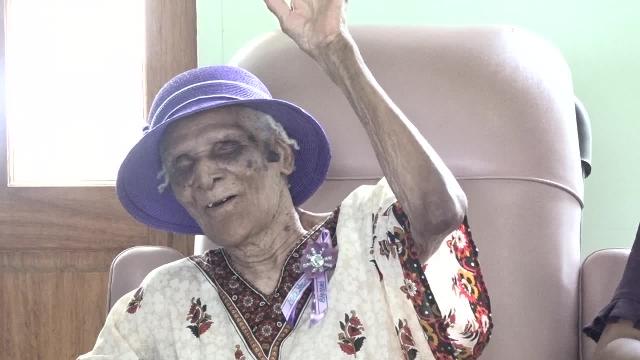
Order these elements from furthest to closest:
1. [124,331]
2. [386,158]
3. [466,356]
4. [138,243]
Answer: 1. [138,243]
2. [124,331]
3. [466,356]
4. [386,158]

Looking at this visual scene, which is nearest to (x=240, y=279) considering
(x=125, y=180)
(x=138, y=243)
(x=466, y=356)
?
(x=125, y=180)

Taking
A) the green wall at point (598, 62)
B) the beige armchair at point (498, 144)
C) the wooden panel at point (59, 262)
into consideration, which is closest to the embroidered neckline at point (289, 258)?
the beige armchair at point (498, 144)

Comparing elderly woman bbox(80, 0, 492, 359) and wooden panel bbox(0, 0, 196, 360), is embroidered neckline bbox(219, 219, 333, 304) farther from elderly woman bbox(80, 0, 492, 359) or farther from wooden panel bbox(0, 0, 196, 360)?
wooden panel bbox(0, 0, 196, 360)

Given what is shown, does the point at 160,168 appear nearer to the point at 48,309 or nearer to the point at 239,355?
the point at 239,355

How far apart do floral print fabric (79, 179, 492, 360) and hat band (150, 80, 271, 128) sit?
23 cm

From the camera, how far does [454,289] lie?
4.10 ft

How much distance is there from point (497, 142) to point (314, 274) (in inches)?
19.3

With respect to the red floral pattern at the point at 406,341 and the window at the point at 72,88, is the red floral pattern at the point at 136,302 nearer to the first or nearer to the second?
the red floral pattern at the point at 406,341

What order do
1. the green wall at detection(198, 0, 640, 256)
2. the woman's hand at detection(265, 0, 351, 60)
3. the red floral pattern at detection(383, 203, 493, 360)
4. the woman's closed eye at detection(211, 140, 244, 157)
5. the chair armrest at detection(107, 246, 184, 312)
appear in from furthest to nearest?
the green wall at detection(198, 0, 640, 256) < the chair armrest at detection(107, 246, 184, 312) < the woman's closed eye at detection(211, 140, 244, 157) < the red floral pattern at detection(383, 203, 493, 360) < the woman's hand at detection(265, 0, 351, 60)

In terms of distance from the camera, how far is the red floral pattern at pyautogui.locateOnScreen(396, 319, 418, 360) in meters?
1.27

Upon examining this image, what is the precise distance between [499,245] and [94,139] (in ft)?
4.11

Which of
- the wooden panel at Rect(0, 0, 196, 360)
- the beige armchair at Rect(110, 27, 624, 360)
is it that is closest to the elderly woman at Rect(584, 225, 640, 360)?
the beige armchair at Rect(110, 27, 624, 360)

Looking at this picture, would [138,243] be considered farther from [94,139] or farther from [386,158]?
[386,158]

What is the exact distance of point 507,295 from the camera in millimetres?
1587
